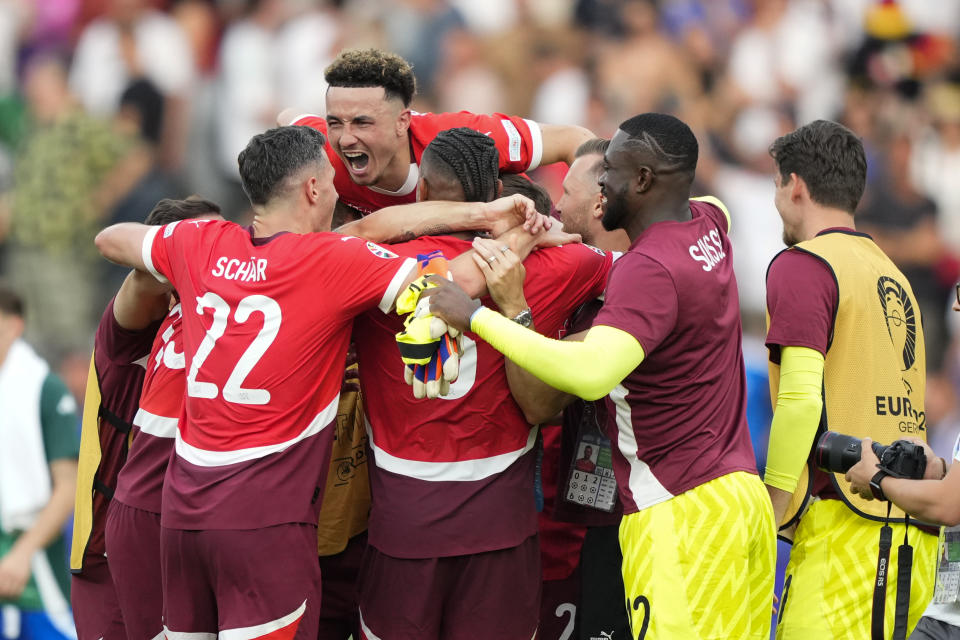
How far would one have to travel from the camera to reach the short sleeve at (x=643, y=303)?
389 cm

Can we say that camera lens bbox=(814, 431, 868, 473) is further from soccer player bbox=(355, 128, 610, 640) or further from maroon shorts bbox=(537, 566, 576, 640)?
maroon shorts bbox=(537, 566, 576, 640)

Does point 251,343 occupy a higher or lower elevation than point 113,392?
higher

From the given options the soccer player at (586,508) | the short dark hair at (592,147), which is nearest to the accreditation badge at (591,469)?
the soccer player at (586,508)

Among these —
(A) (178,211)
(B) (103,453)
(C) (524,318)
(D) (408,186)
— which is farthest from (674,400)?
(B) (103,453)

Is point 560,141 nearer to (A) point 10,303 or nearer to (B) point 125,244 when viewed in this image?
(B) point 125,244

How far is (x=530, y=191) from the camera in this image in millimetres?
4910

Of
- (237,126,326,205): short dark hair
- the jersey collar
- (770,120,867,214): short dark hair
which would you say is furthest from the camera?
the jersey collar

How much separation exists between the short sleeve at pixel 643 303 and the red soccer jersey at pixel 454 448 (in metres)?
0.62

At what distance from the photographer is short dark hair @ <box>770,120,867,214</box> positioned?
464cm

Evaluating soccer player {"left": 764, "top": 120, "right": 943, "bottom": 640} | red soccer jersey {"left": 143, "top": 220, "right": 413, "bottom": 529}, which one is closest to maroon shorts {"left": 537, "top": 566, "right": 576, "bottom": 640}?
soccer player {"left": 764, "top": 120, "right": 943, "bottom": 640}

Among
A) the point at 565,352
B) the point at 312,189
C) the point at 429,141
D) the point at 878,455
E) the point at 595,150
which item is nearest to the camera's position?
the point at 565,352

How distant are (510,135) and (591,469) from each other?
157 cm

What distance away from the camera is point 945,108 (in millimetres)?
10586

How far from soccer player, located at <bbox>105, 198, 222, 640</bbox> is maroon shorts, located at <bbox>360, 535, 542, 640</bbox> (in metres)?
0.91
